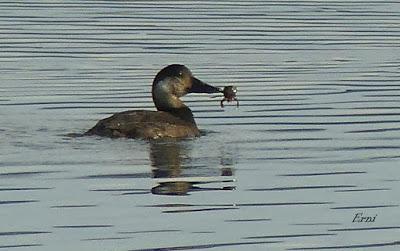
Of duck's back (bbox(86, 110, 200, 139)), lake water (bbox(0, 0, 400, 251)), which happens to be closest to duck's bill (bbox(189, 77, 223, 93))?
lake water (bbox(0, 0, 400, 251))

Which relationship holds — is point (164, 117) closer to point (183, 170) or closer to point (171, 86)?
point (171, 86)

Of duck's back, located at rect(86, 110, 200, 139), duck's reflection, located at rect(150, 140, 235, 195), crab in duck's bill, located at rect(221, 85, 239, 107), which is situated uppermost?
crab in duck's bill, located at rect(221, 85, 239, 107)

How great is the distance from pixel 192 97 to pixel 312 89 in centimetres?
138

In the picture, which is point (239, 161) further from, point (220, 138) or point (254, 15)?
point (254, 15)

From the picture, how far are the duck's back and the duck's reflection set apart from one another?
14 cm

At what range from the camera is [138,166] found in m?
14.4

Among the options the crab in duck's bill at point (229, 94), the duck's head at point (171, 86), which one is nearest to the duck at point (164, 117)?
the duck's head at point (171, 86)

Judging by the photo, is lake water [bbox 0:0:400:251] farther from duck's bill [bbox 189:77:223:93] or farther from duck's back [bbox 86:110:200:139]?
duck's bill [bbox 189:77:223:93]

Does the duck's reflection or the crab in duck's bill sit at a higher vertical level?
the crab in duck's bill

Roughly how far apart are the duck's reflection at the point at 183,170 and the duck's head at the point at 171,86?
1454mm

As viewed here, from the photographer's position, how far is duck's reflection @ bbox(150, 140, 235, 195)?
13.3 m

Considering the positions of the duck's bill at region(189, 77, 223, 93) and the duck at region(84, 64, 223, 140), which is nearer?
the duck at region(84, 64, 223, 140)

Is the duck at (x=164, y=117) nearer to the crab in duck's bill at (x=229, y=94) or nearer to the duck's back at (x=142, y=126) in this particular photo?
the duck's back at (x=142, y=126)

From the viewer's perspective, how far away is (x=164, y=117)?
53.2ft
